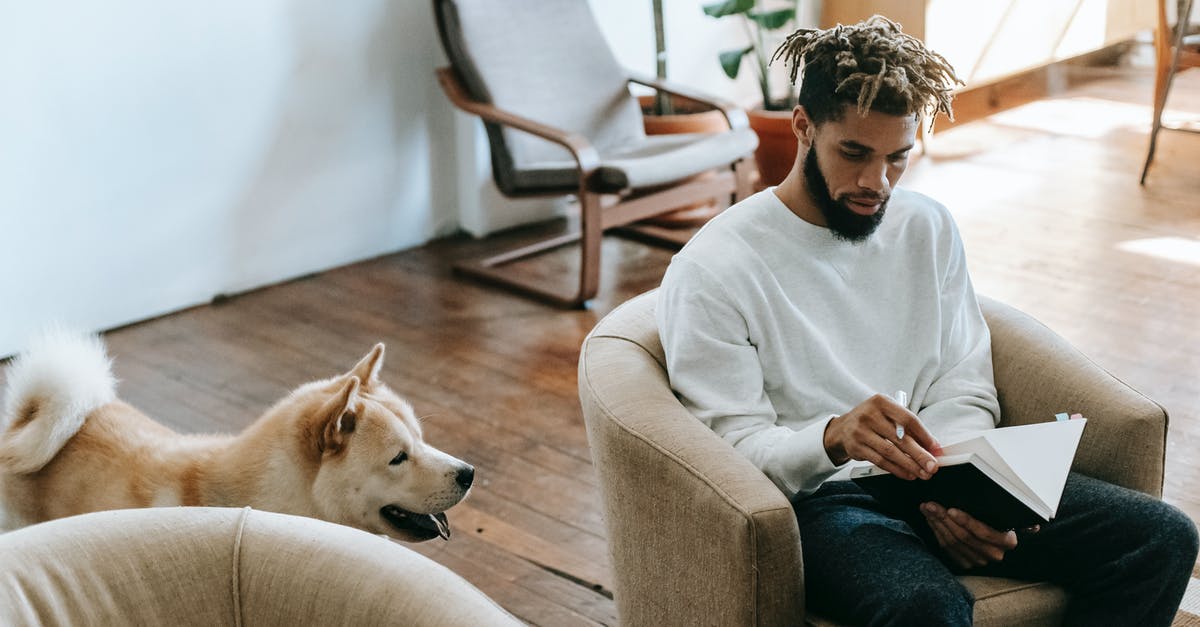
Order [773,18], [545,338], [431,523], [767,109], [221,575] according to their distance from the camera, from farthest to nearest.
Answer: [767,109] → [773,18] → [545,338] → [431,523] → [221,575]

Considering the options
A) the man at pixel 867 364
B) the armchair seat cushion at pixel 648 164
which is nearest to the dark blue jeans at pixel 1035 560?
the man at pixel 867 364

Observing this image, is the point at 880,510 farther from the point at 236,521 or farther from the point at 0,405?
the point at 0,405

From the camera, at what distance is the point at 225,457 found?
6.13 ft

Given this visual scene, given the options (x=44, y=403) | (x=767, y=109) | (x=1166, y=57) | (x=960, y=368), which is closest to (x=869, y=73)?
(x=960, y=368)

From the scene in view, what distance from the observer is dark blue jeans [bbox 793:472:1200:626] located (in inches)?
57.3

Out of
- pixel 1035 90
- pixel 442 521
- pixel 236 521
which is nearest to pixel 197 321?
pixel 442 521

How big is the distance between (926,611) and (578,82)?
113 inches

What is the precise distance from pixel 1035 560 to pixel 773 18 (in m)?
3.11

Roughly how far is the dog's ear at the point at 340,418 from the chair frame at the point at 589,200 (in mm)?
1753

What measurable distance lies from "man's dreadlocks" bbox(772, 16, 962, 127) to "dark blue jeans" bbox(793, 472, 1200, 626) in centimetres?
53

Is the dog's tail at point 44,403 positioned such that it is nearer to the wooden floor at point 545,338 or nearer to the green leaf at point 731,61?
the wooden floor at point 545,338

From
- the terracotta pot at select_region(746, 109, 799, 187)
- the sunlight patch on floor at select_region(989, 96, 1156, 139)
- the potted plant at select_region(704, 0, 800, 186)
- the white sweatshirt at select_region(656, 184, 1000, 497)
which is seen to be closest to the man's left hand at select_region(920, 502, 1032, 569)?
the white sweatshirt at select_region(656, 184, 1000, 497)

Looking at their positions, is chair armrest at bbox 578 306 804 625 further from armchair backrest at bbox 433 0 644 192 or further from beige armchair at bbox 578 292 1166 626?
armchair backrest at bbox 433 0 644 192

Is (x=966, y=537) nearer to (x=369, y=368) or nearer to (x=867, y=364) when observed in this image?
(x=867, y=364)
